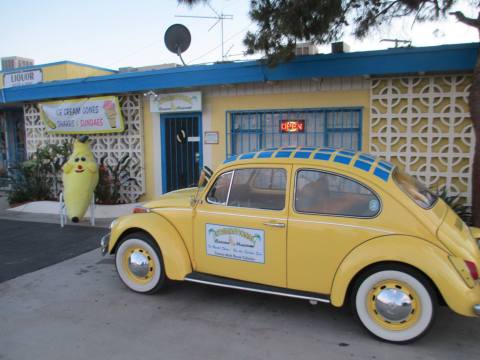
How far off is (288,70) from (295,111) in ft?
2.95

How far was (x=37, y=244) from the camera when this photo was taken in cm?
693

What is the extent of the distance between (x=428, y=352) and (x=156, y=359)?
2298mm

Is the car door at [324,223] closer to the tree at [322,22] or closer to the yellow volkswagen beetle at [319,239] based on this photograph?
the yellow volkswagen beetle at [319,239]

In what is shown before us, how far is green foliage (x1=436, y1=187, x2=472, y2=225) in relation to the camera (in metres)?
6.62

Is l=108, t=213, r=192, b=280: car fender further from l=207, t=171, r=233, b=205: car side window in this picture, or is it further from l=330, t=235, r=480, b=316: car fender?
l=330, t=235, r=480, b=316: car fender

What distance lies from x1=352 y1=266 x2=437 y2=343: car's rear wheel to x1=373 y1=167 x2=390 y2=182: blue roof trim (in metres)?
0.83

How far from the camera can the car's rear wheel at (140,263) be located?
4613 mm

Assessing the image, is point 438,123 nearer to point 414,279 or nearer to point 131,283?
point 414,279

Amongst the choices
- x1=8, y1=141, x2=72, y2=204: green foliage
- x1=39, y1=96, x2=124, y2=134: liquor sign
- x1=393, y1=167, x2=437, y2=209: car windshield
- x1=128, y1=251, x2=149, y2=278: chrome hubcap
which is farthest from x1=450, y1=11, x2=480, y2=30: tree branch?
x1=8, y1=141, x2=72, y2=204: green foliage

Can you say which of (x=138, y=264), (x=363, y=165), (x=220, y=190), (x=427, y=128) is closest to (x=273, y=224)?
(x=220, y=190)

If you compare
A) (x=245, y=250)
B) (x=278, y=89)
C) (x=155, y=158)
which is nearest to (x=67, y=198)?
(x=155, y=158)

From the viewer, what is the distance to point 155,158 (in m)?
9.62

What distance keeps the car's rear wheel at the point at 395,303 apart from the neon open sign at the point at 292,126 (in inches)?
189

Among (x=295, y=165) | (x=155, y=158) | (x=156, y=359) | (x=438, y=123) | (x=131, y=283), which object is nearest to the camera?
(x=156, y=359)
